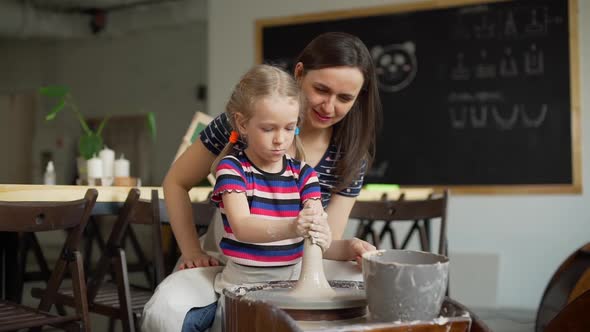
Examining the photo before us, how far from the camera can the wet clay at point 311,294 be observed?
880mm

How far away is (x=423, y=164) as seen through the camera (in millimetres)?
4617

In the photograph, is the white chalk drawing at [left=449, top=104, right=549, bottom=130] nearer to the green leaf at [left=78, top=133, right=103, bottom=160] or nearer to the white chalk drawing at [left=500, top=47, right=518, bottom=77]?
the white chalk drawing at [left=500, top=47, right=518, bottom=77]

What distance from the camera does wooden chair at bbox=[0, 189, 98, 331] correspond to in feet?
5.30

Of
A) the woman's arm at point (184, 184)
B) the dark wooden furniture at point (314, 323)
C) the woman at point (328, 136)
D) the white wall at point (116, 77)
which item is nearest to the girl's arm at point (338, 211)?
the woman at point (328, 136)

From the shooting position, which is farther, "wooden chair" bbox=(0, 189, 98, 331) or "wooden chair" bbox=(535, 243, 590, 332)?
"wooden chair" bbox=(535, 243, 590, 332)

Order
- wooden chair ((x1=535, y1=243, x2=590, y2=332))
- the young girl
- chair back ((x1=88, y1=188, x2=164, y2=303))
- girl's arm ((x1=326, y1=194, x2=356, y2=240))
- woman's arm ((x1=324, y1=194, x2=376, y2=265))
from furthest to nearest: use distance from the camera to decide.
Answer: wooden chair ((x1=535, y1=243, x2=590, y2=332))
chair back ((x1=88, y1=188, x2=164, y2=303))
girl's arm ((x1=326, y1=194, x2=356, y2=240))
woman's arm ((x1=324, y1=194, x2=376, y2=265))
the young girl

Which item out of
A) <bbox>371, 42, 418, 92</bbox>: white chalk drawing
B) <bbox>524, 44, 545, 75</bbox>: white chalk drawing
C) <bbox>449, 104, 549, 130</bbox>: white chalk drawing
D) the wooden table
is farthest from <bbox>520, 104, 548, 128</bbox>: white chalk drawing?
the wooden table

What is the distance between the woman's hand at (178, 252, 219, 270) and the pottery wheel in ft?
1.34

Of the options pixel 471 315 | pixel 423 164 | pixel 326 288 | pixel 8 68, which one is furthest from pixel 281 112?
pixel 8 68

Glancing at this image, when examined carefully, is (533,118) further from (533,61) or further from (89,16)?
(89,16)

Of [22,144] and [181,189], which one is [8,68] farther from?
[181,189]

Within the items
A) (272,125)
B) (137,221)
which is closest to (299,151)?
(272,125)

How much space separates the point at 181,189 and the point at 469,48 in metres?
3.50

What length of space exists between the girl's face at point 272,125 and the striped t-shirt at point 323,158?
27 cm
